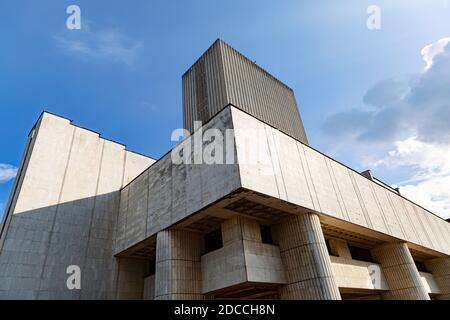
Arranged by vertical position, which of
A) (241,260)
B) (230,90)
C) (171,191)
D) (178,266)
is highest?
(230,90)

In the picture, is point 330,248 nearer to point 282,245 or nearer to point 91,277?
point 282,245

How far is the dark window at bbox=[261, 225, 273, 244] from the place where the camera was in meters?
17.4

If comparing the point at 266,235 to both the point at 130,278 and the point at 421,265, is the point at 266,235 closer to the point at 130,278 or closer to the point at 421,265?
the point at 130,278

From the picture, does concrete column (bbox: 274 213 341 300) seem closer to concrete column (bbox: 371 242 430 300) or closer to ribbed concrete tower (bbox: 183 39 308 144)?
concrete column (bbox: 371 242 430 300)

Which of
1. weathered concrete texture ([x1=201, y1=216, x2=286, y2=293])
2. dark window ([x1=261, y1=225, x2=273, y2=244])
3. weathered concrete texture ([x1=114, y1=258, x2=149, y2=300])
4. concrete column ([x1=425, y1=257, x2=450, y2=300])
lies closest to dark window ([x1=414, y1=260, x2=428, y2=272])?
concrete column ([x1=425, y1=257, x2=450, y2=300])

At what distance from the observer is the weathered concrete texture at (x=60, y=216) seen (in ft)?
57.8

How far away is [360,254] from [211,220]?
46.2 feet

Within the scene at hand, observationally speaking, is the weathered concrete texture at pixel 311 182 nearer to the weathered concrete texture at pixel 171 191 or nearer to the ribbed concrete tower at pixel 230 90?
the weathered concrete texture at pixel 171 191

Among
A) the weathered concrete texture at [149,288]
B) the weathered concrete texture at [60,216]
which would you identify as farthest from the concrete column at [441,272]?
the weathered concrete texture at [60,216]

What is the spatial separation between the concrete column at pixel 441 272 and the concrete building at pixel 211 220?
25.2 inches

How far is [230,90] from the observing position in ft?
82.4

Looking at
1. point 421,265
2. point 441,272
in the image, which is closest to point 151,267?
point 421,265

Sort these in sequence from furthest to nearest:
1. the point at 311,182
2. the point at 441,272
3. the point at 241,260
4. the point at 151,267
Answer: the point at 441,272
the point at 151,267
the point at 311,182
the point at 241,260

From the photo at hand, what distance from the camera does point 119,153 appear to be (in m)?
25.8
